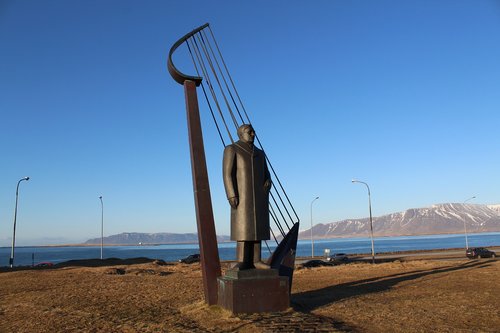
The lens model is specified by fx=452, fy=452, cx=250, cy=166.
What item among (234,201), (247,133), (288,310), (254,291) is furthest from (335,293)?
(247,133)

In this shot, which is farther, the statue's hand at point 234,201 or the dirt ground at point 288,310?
the statue's hand at point 234,201

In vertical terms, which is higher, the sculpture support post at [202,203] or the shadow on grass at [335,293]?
the sculpture support post at [202,203]

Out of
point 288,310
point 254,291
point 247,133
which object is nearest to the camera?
point 254,291

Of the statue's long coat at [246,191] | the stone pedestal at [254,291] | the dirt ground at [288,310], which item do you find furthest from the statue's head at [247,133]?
the dirt ground at [288,310]

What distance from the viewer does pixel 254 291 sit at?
9523 mm

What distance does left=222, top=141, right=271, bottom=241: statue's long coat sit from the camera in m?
9.94

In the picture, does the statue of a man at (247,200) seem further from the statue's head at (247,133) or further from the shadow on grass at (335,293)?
the shadow on grass at (335,293)

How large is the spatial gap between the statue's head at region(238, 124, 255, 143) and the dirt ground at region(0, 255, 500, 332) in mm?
3862

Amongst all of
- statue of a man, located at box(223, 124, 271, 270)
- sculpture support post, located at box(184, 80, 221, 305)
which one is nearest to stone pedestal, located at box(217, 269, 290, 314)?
statue of a man, located at box(223, 124, 271, 270)

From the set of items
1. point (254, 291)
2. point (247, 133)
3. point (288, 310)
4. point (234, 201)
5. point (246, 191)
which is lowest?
point (288, 310)

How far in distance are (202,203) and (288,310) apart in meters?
3.12

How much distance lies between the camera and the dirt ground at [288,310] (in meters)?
8.73

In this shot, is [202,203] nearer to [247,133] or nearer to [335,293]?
[247,133]

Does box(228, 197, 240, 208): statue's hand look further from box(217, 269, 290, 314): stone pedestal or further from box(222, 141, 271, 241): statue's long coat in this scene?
box(217, 269, 290, 314): stone pedestal
